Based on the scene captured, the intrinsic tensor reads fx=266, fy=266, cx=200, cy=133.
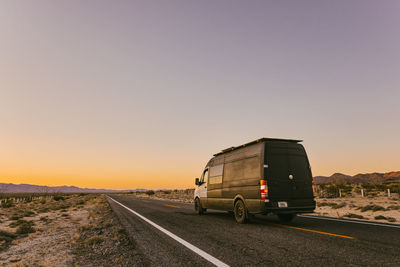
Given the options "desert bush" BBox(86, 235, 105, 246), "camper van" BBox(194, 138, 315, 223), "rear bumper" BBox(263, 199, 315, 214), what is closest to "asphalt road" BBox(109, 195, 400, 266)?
"desert bush" BBox(86, 235, 105, 246)

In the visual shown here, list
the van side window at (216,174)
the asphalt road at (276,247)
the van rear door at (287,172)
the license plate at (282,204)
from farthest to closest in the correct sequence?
the van side window at (216,174) < the van rear door at (287,172) < the license plate at (282,204) < the asphalt road at (276,247)

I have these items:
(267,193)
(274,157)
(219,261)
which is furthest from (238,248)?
(274,157)

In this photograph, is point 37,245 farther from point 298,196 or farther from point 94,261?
point 298,196

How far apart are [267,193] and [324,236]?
7.63 ft

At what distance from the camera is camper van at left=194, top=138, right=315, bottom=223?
898cm

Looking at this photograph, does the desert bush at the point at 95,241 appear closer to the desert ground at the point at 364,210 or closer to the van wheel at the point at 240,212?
the van wheel at the point at 240,212

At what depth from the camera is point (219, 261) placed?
4637 millimetres

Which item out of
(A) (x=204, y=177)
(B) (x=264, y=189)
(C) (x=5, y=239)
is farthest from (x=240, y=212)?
(C) (x=5, y=239)

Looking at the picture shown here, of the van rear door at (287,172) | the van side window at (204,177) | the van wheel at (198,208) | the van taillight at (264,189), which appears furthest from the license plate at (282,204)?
the van wheel at (198,208)

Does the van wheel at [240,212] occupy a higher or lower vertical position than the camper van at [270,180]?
lower

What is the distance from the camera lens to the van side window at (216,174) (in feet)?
39.1

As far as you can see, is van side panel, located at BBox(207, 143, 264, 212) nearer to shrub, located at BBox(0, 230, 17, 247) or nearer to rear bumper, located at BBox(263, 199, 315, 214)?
rear bumper, located at BBox(263, 199, 315, 214)

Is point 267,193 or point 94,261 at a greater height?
point 267,193

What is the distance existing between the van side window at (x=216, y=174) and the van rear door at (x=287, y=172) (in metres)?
3.07
